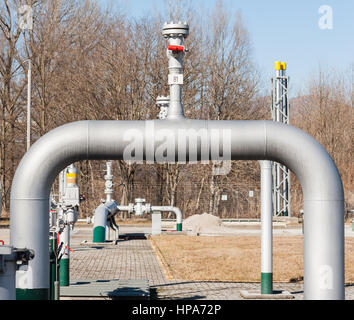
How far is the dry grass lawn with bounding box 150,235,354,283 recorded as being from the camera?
1448 centimetres

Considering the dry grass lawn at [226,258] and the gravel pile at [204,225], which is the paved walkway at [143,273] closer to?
the dry grass lawn at [226,258]

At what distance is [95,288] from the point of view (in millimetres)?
11531

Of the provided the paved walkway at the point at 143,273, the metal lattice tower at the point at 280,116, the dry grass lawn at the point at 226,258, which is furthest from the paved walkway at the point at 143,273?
the metal lattice tower at the point at 280,116

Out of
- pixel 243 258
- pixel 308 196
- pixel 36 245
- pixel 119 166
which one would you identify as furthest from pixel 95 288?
pixel 119 166

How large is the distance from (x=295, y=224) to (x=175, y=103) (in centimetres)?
2673

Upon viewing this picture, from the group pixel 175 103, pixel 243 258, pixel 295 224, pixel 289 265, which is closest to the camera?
pixel 175 103

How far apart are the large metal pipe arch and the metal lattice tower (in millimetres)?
25780

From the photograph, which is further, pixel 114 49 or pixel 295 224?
pixel 114 49

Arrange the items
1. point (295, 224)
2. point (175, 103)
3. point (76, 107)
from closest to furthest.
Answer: point (175, 103), point (295, 224), point (76, 107)

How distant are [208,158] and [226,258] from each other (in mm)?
11379

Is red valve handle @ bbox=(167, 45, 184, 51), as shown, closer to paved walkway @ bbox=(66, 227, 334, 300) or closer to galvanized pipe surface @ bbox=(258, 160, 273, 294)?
galvanized pipe surface @ bbox=(258, 160, 273, 294)

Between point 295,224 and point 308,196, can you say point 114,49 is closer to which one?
point 295,224

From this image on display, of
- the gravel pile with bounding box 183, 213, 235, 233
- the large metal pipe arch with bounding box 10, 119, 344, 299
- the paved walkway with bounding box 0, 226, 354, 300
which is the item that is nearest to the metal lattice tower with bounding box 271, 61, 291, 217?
the gravel pile with bounding box 183, 213, 235, 233

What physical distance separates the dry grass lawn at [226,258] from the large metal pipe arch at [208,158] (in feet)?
23.4
